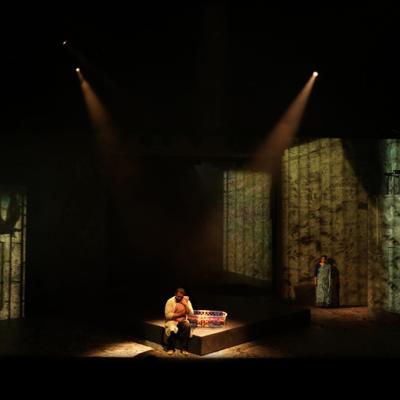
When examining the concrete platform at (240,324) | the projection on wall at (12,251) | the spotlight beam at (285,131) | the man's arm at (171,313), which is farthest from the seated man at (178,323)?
the spotlight beam at (285,131)

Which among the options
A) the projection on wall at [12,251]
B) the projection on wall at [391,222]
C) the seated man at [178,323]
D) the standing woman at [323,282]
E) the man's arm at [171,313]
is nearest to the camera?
the seated man at [178,323]

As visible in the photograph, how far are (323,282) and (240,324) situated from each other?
146 inches

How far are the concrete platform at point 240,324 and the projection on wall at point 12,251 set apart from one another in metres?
3.64

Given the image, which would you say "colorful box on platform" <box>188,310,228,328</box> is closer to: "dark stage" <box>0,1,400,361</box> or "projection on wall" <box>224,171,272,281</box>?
"dark stage" <box>0,1,400,361</box>

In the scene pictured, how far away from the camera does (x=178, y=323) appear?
7715 mm

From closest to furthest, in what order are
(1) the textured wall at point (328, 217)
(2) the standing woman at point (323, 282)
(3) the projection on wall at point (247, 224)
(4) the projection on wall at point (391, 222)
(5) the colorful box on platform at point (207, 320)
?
1. (5) the colorful box on platform at point (207, 320)
2. (4) the projection on wall at point (391, 222)
3. (2) the standing woman at point (323, 282)
4. (1) the textured wall at point (328, 217)
5. (3) the projection on wall at point (247, 224)

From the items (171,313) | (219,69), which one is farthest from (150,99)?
(171,313)

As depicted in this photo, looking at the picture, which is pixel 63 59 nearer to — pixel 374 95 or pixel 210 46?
pixel 210 46

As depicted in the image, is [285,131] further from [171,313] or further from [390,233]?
[171,313]

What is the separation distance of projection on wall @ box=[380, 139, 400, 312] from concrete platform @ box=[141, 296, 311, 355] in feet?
8.50

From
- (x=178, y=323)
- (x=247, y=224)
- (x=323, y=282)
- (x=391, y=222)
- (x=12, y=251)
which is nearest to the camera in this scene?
(x=178, y=323)

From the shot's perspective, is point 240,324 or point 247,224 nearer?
point 240,324

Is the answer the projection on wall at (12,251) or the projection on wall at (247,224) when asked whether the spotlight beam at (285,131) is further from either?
the projection on wall at (12,251)

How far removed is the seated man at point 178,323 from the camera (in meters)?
7.63
